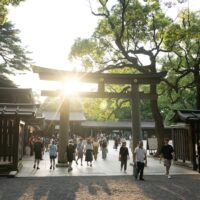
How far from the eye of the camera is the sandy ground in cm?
999

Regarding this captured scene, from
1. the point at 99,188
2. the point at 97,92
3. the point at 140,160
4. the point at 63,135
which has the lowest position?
the point at 99,188

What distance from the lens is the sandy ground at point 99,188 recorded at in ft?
32.8

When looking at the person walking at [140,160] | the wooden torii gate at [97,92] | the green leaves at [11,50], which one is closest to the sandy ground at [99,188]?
the person walking at [140,160]

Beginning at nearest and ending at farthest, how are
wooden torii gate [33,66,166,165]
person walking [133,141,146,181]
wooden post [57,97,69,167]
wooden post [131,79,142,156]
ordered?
person walking [133,141,146,181] → wooden post [57,97,69,167] → wooden torii gate [33,66,166,165] → wooden post [131,79,142,156]

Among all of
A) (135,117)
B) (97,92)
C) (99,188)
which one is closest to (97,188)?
(99,188)

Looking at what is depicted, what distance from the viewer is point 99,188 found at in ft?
38.3

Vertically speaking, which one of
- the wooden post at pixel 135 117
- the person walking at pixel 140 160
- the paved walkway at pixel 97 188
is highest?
the wooden post at pixel 135 117

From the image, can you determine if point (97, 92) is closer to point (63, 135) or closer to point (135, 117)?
point (135, 117)

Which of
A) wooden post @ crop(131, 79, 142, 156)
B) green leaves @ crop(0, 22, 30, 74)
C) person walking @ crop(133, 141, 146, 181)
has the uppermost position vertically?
green leaves @ crop(0, 22, 30, 74)

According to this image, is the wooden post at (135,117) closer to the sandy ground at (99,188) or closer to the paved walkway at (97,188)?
the paved walkway at (97,188)

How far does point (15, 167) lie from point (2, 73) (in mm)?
19909

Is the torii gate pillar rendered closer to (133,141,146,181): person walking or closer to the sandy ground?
the sandy ground

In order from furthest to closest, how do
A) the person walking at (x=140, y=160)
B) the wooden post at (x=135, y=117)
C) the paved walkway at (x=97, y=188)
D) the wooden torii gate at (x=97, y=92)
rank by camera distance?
1. the wooden post at (x=135, y=117)
2. the wooden torii gate at (x=97, y=92)
3. the person walking at (x=140, y=160)
4. the paved walkway at (x=97, y=188)

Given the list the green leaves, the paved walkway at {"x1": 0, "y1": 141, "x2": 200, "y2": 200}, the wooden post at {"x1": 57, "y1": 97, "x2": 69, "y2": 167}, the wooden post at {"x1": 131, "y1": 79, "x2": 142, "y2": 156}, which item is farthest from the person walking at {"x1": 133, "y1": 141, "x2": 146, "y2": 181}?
the green leaves
